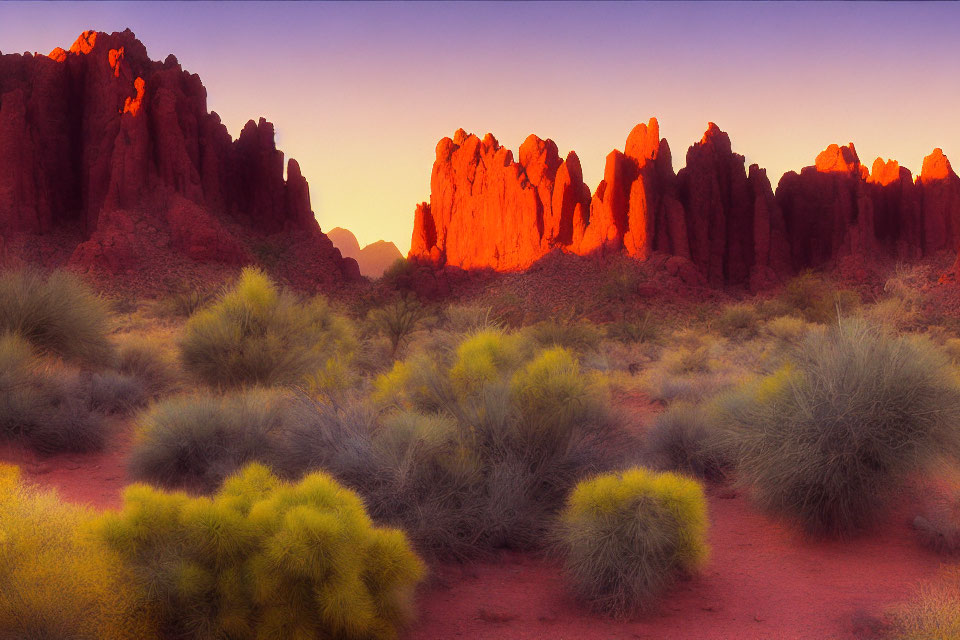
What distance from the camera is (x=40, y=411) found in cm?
908

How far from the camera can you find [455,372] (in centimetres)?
835

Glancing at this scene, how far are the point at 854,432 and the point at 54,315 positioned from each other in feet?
40.6

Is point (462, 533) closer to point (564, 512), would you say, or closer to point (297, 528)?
point (564, 512)


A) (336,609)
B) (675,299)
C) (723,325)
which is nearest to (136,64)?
(675,299)

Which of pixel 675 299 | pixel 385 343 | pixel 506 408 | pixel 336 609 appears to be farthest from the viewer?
pixel 675 299

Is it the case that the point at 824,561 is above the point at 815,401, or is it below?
below

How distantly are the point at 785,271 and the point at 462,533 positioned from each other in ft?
178

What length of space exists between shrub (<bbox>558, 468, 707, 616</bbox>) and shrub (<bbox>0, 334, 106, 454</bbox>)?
718cm

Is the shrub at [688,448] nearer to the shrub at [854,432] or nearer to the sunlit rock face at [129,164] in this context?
the shrub at [854,432]

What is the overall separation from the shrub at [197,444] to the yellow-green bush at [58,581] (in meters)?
3.16

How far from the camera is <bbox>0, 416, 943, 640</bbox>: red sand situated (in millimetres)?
4766

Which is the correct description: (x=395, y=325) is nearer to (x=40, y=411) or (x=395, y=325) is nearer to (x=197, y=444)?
(x=40, y=411)

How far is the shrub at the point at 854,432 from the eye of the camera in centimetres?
611

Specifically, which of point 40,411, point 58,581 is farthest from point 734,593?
point 40,411
